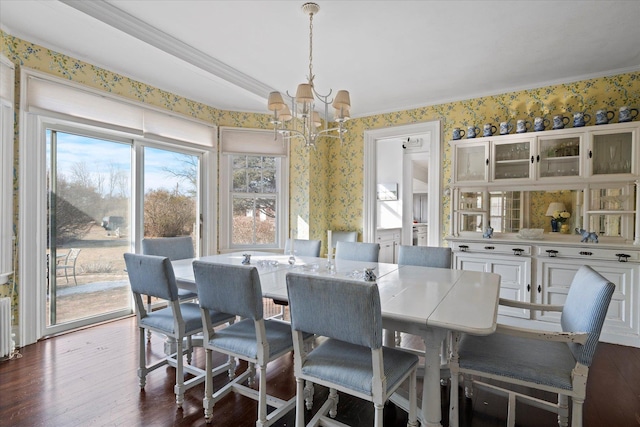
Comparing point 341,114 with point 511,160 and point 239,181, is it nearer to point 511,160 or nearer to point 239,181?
point 511,160

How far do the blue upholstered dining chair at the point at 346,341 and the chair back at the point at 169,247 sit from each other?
2040 millimetres

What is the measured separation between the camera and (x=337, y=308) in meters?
1.48

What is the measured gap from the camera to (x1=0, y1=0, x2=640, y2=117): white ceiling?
8.05ft

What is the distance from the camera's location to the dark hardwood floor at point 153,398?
196cm

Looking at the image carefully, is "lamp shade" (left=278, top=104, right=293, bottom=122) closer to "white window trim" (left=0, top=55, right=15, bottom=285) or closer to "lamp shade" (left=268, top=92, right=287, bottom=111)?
"lamp shade" (left=268, top=92, right=287, bottom=111)

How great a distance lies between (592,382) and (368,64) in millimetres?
3204

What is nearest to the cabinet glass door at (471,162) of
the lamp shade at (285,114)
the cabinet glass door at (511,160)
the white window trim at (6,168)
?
the cabinet glass door at (511,160)

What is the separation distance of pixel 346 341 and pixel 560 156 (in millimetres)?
3332

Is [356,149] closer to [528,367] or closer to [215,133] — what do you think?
[215,133]

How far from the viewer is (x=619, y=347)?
3.04 m

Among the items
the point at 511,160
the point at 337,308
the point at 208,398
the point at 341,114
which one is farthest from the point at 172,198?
the point at 511,160

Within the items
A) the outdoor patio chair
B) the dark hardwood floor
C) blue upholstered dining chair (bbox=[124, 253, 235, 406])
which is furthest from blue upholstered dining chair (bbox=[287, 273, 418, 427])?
the outdoor patio chair

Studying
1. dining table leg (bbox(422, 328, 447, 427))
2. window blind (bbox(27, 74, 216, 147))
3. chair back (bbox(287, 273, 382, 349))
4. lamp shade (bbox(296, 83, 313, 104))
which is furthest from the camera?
window blind (bbox(27, 74, 216, 147))

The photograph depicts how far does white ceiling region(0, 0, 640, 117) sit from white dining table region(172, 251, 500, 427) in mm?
1909
